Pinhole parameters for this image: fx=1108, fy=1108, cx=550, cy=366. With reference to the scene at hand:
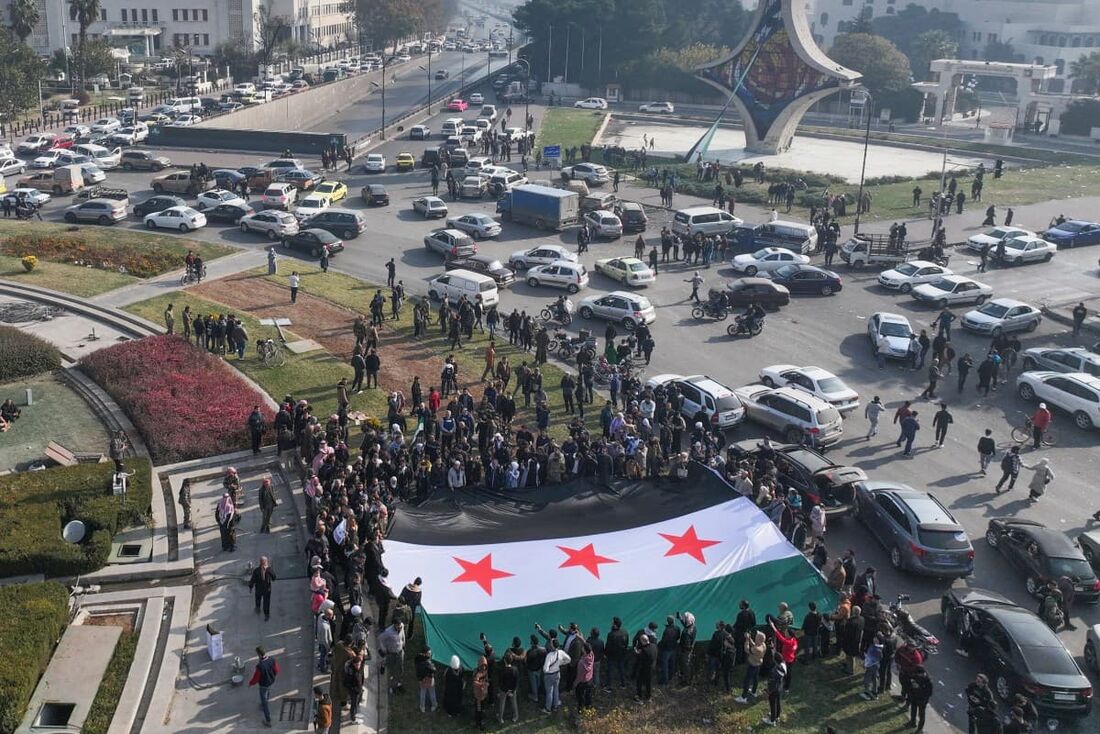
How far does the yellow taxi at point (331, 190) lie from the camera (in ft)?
196

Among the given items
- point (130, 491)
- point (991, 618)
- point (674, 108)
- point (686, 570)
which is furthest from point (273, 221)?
point (674, 108)

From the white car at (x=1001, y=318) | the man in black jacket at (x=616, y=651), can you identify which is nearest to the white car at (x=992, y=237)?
the white car at (x=1001, y=318)

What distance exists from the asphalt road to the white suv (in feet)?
2.07

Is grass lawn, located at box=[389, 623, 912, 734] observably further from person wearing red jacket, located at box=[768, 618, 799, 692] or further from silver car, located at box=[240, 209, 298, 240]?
silver car, located at box=[240, 209, 298, 240]

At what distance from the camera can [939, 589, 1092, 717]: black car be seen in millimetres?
19219

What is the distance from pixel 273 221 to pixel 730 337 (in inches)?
914

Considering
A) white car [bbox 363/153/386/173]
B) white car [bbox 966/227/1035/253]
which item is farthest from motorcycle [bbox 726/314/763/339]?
white car [bbox 363/153/386/173]

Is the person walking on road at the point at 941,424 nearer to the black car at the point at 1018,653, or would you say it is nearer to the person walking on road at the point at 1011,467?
the person walking on road at the point at 1011,467

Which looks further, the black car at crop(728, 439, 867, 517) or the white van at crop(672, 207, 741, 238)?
the white van at crop(672, 207, 741, 238)

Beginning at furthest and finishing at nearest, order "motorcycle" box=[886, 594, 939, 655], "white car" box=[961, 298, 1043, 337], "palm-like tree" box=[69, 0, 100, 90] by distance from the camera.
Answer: "palm-like tree" box=[69, 0, 100, 90]
"white car" box=[961, 298, 1043, 337]
"motorcycle" box=[886, 594, 939, 655]

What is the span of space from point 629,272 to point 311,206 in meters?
18.7

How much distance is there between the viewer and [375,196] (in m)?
59.8

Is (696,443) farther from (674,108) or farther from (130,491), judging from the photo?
(674,108)

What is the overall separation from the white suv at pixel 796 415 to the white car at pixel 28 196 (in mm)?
40400
